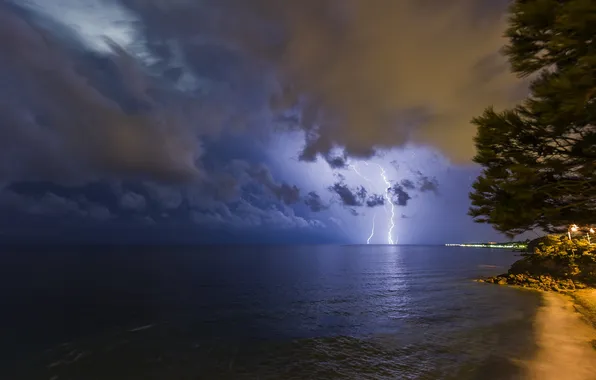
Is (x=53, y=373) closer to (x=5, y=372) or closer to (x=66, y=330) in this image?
(x=5, y=372)

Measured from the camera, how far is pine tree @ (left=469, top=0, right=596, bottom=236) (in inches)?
302

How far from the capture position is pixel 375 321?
32969 millimetres

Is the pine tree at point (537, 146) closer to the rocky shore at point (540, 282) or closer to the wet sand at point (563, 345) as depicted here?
the wet sand at point (563, 345)

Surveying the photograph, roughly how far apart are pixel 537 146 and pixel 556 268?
60.1 meters

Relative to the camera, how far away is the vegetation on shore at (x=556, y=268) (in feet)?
156

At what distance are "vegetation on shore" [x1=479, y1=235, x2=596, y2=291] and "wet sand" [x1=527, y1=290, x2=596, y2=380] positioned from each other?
15087 millimetres

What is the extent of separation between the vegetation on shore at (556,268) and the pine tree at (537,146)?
49.6m

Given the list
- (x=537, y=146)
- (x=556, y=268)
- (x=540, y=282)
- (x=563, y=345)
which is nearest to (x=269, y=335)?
(x=563, y=345)

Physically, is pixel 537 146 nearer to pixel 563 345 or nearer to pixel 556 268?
pixel 563 345

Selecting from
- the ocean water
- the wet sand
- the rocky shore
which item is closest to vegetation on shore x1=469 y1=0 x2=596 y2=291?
the wet sand

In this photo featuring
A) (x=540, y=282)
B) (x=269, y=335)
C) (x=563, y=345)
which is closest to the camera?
(x=563, y=345)

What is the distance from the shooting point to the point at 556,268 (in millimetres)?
53812

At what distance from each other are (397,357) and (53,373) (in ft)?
74.0

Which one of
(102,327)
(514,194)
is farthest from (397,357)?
(102,327)
